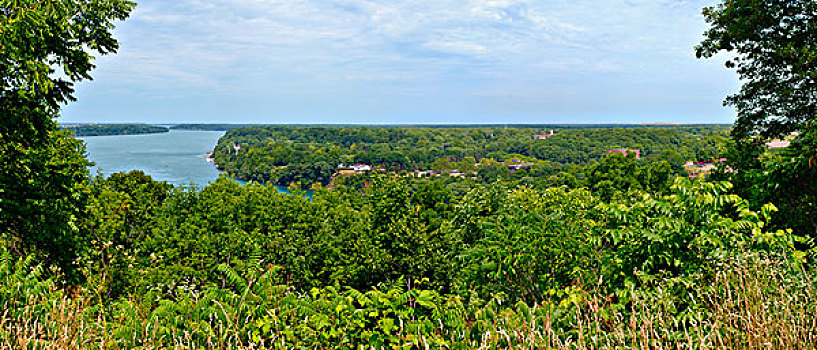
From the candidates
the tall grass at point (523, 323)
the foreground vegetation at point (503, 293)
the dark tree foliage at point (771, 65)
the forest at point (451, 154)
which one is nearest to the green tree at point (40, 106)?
the foreground vegetation at point (503, 293)

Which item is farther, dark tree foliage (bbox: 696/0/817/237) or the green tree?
dark tree foliage (bbox: 696/0/817/237)

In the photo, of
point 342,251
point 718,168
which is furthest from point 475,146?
point 342,251

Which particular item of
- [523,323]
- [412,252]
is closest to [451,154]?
[412,252]

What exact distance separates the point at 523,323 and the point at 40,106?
8.40m

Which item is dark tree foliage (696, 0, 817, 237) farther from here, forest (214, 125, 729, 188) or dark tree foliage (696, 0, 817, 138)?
forest (214, 125, 729, 188)

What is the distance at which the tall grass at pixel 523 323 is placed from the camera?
112 inches

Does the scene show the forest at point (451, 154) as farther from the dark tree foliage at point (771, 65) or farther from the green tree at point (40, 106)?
the green tree at point (40, 106)

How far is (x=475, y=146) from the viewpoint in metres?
150

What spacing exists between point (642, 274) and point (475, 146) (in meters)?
147

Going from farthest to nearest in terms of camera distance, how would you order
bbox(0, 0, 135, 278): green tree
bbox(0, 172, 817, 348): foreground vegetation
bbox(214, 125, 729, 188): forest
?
bbox(214, 125, 729, 188): forest → bbox(0, 0, 135, 278): green tree → bbox(0, 172, 817, 348): foreground vegetation

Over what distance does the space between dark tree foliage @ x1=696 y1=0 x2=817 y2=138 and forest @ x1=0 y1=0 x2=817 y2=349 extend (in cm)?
5

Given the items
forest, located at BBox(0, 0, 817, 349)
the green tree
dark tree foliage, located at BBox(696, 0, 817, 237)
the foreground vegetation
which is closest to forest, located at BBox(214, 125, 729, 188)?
dark tree foliage, located at BBox(696, 0, 817, 237)

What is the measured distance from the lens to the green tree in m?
6.63

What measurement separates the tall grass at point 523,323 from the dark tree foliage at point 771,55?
1036cm
